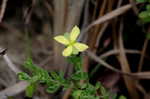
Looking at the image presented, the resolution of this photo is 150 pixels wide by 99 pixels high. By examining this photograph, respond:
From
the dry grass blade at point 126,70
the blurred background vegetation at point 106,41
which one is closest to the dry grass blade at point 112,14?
the blurred background vegetation at point 106,41

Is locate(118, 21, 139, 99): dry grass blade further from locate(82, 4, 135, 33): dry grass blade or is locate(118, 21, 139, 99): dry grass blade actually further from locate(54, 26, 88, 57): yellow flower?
locate(54, 26, 88, 57): yellow flower

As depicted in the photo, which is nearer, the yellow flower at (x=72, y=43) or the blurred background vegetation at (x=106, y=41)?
the yellow flower at (x=72, y=43)

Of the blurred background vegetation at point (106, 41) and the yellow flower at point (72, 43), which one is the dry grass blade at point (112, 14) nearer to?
the blurred background vegetation at point (106, 41)

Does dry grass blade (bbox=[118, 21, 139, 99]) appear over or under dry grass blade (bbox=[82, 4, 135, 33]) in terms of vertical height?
under

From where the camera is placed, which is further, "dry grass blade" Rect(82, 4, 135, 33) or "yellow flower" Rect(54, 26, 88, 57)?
"dry grass blade" Rect(82, 4, 135, 33)

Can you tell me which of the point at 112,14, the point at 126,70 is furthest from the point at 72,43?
the point at 126,70

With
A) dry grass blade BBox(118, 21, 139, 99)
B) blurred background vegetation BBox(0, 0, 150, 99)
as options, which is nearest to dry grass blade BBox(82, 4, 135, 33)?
blurred background vegetation BBox(0, 0, 150, 99)

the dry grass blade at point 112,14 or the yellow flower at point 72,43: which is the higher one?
the dry grass blade at point 112,14

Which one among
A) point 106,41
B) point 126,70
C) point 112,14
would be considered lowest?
point 126,70

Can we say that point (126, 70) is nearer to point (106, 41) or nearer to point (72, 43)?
point (106, 41)

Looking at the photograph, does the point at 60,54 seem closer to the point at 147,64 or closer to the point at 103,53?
the point at 103,53

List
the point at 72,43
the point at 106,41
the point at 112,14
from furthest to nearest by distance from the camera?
the point at 106,41 → the point at 112,14 → the point at 72,43
